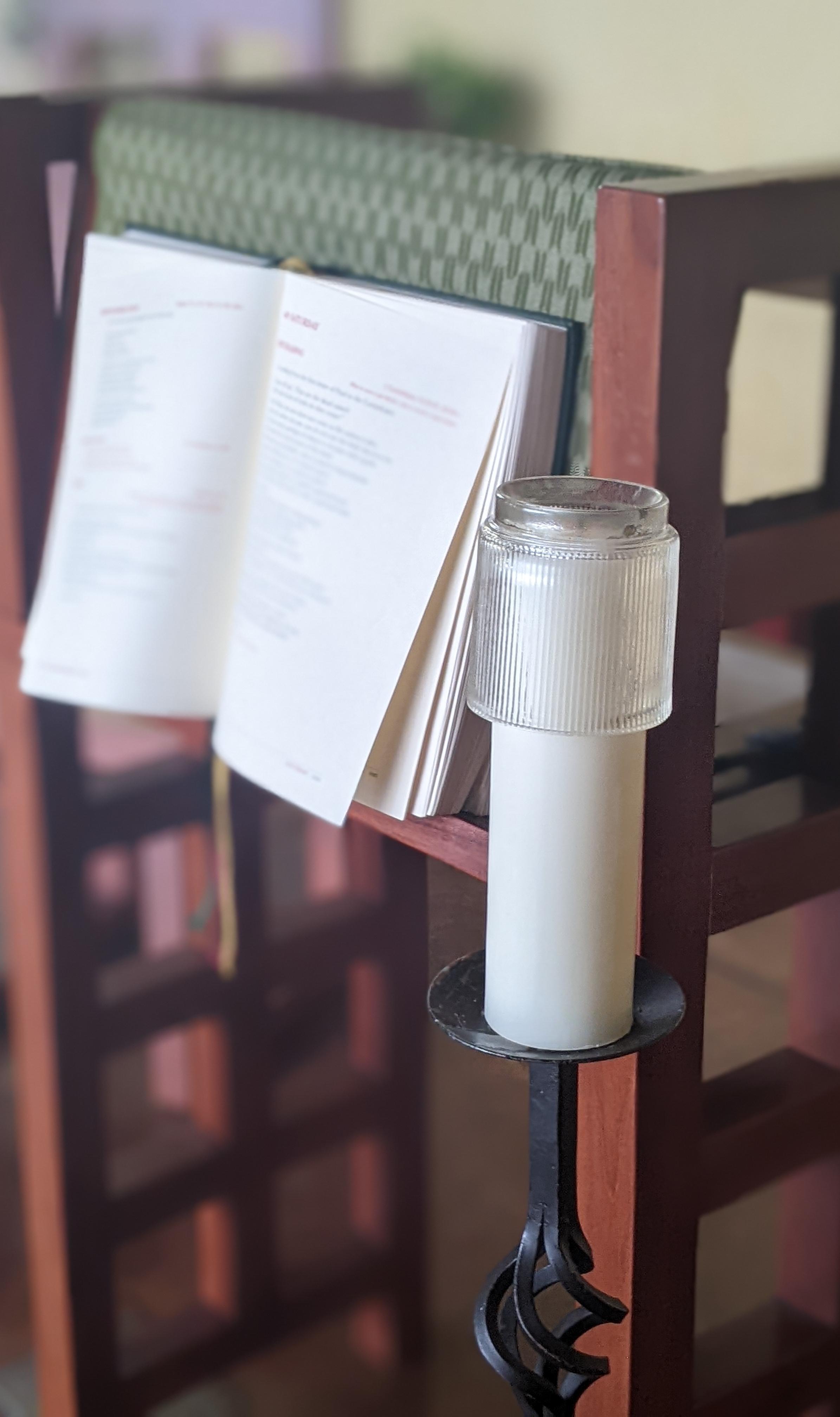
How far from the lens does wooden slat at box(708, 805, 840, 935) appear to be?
2.34 ft

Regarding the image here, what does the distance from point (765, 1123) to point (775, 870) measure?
158 mm

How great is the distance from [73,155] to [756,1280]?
0.87 m

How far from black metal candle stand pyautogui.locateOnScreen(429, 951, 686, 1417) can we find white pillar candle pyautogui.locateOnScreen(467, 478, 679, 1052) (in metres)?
0.02

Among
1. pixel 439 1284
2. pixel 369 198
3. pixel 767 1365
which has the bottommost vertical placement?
pixel 439 1284

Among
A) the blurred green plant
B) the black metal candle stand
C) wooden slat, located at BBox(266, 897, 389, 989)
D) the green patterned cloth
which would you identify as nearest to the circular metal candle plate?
the black metal candle stand

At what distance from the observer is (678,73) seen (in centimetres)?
148

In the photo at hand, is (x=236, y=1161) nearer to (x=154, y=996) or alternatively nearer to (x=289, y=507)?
(x=154, y=996)

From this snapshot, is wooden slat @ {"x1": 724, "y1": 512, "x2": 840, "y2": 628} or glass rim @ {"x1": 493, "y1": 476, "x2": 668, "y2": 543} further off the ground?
glass rim @ {"x1": 493, "y1": 476, "x2": 668, "y2": 543}

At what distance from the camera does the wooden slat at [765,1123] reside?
2.54 feet

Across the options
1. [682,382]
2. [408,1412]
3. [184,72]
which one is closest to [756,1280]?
[682,382]

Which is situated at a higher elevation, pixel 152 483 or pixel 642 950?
pixel 152 483

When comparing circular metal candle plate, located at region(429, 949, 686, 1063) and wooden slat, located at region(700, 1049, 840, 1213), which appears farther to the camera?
wooden slat, located at region(700, 1049, 840, 1213)

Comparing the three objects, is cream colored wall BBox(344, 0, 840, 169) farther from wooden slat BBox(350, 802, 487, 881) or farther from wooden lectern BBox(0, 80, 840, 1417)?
wooden slat BBox(350, 802, 487, 881)

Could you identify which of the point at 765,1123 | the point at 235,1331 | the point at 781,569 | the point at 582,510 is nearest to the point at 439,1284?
the point at 235,1331
